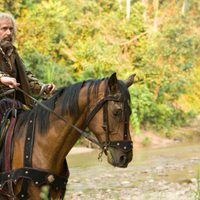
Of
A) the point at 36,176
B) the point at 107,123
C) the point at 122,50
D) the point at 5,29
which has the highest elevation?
the point at 5,29

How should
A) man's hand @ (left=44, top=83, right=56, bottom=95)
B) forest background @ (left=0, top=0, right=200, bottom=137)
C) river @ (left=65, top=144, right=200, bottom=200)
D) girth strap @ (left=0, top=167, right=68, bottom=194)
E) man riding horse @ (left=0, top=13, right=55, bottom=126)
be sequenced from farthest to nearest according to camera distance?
forest background @ (left=0, top=0, right=200, bottom=137) → river @ (left=65, top=144, right=200, bottom=200) → man's hand @ (left=44, top=83, right=56, bottom=95) → man riding horse @ (left=0, top=13, right=55, bottom=126) → girth strap @ (left=0, top=167, right=68, bottom=194)

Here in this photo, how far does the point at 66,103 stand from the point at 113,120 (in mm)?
419

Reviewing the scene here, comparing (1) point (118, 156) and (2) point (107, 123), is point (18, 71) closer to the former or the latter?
(2) point (107, 123)

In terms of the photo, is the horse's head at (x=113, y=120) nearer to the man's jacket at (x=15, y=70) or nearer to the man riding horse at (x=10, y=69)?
the man riding horse at (x=10, y=69)

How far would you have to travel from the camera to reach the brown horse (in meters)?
4.08

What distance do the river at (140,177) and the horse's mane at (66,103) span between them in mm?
4104

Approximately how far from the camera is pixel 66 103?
4.28 meters

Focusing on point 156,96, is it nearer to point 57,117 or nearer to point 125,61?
point 125,61

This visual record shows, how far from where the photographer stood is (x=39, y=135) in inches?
171

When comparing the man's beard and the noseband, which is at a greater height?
the man's beard

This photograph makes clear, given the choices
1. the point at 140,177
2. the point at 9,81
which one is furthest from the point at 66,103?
the point at 140,177

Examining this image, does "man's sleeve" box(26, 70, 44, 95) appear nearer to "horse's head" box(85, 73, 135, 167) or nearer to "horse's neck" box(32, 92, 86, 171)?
"horse's neck" box(32, 92, 86, 171)

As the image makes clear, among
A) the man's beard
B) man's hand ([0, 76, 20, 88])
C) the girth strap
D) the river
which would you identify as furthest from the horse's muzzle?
the river

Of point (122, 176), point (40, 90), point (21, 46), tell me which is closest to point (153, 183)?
point (122, 176)
